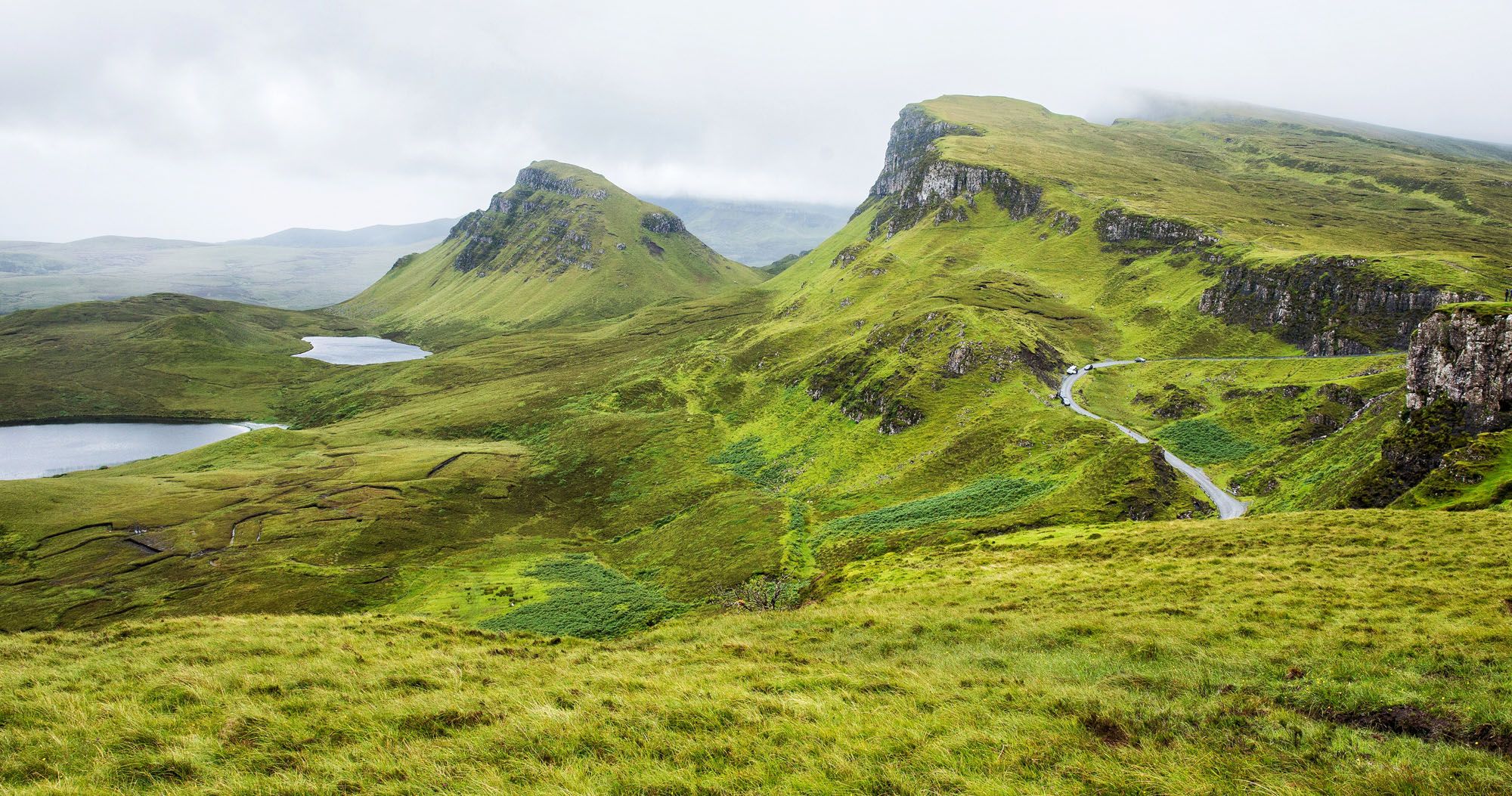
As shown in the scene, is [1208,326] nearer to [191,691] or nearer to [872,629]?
[872,629]

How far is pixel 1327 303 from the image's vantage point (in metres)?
103

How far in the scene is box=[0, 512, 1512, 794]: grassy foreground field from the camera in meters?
11.1

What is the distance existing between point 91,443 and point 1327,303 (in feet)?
925

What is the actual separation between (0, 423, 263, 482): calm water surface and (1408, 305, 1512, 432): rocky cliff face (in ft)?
719

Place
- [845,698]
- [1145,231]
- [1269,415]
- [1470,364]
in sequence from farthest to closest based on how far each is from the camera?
[1145,231] → [1269,415] → [1470,364] → [845,698]

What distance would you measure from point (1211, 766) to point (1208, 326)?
130 m

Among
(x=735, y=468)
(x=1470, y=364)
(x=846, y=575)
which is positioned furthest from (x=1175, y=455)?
(x=735, y=468)

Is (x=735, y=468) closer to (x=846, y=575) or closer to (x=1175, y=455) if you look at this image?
(x=846, y=575)

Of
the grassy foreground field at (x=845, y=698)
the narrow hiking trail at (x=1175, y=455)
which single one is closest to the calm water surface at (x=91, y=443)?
the grassy foreground field at (x=845, y=698)

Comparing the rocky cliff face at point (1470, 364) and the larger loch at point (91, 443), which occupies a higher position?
the rocky cliff face at point (1470, 364)

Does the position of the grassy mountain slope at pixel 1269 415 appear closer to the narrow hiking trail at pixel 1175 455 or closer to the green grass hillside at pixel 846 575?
the green grass hillside at pixel 846 575

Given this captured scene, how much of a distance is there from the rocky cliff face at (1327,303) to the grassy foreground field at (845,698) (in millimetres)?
93568

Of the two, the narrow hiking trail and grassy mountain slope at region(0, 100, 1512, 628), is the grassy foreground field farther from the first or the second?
grassy mountain slope at region(0, 100, 1512, 628)

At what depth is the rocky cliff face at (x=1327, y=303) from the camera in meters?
94.3
